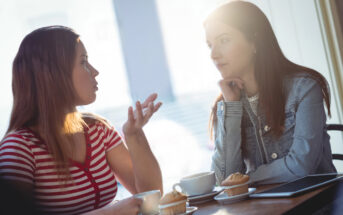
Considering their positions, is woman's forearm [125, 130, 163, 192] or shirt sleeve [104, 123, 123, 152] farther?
shirt sleeve [104, 123, 123, 152]

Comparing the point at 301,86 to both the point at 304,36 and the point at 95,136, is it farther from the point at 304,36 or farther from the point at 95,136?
the point at 304,36

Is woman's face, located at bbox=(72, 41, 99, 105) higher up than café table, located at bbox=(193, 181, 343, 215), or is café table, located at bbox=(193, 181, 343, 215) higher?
A: woman's face, located at bbox=(72, 41, 99, 105)

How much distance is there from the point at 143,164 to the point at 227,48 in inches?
21.4

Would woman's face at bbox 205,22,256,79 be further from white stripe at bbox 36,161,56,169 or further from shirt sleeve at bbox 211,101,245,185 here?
white stripe at bbox 36,161,56,169

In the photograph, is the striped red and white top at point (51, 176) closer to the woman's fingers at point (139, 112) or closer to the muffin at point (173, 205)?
the woman's fingers at point (139, 112)

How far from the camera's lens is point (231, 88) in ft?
5.18

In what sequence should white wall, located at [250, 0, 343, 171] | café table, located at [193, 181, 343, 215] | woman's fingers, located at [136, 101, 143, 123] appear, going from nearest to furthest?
café table, located at [193, 181, 343, 215], woman's fingers, located at [136, 101, 143, 123], white wall, located at [250, 0, 343, 171]

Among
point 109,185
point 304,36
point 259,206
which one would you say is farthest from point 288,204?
point 304,36

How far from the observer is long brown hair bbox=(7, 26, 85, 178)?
4.42 ft

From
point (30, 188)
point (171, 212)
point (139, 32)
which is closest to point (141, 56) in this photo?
point (139, 32)

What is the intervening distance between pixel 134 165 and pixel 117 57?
8.40ft

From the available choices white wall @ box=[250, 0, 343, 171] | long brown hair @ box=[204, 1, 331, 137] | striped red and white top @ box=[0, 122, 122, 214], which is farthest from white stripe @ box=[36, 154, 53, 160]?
white wall @ box=[250, 0, 343, 171]

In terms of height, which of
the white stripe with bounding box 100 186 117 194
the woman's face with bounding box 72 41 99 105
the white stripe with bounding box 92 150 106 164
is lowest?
the white stripe with bounding box 100 186 117 194

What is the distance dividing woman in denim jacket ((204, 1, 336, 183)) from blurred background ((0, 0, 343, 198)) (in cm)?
208
